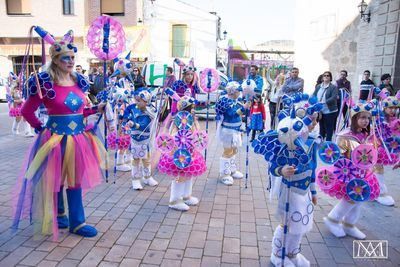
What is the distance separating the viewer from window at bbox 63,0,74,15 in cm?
2011

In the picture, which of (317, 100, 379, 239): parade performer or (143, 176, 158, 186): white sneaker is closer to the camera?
(317, 100, 379, 239): parade performer

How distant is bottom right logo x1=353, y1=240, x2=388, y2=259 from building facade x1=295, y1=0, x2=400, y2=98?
6899 mm

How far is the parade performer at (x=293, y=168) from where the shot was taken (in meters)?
2.94

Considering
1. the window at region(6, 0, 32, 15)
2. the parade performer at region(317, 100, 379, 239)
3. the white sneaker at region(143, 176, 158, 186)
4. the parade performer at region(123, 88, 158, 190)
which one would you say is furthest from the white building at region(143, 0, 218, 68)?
the parade performer at region(317, 100, 379, 239)

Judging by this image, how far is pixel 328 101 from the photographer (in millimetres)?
7930

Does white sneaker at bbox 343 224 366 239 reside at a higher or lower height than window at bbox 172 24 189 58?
lower

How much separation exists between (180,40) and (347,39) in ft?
36.9

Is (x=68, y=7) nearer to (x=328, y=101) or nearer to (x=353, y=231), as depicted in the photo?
(x=328, y=101)

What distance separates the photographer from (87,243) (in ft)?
12.0

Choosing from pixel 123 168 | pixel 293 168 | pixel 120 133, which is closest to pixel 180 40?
pixel 120 133

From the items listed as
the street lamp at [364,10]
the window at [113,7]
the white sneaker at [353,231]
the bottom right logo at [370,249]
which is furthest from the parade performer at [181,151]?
the window at [113,7]

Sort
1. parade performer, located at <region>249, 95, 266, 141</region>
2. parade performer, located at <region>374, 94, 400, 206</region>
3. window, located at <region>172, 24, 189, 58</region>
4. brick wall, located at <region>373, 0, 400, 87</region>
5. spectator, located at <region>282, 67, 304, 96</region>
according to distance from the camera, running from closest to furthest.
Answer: parade performer, located at <region>374, 94, 400, 206</region> → spectator, located at <region>282, 67, 304, 96</region> → parade performer, located at <region>249, 95, 266, 141</region> → brick wall, located at <region>373, 0, 400, 87</region> → window, located at <region>172, 24, 189, 58</region>

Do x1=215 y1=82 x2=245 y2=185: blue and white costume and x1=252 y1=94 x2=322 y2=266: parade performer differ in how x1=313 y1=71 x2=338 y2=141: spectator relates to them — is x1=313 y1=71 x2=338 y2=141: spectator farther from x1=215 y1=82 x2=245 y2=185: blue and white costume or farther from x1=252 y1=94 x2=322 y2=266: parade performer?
x1=252 y1=94 x2=322 y2=266: parade performer

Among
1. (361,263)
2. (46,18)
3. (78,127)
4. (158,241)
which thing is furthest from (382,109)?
(46,18)
